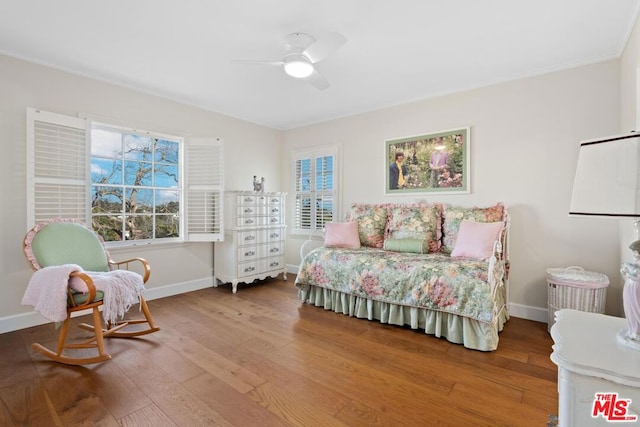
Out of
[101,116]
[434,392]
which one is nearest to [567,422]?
[434,392]

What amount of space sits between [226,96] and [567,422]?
13.0ft

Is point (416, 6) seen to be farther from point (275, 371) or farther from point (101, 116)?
point (101, 116)

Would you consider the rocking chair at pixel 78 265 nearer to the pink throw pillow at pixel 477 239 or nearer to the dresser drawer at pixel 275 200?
the dresser drawer at pixel 275 200

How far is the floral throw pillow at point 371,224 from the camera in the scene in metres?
3.70

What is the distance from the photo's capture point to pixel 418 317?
8.96 feet

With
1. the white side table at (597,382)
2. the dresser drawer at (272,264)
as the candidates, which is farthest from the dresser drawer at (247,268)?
the white side table at (597,382)

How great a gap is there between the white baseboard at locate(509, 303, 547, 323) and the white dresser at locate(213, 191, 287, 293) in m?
2.99

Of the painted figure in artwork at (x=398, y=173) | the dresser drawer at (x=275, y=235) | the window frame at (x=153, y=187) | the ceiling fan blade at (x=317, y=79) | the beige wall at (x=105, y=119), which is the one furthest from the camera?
the dresser drawer at (x=275, y=235)

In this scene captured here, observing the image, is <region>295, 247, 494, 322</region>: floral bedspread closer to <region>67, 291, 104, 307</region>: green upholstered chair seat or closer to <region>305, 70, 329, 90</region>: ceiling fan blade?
<region>305, 70, 329, 90</region>: ceiling fan blade

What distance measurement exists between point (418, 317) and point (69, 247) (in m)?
3.12

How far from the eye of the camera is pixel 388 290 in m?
2.80

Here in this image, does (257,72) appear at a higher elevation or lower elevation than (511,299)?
higher

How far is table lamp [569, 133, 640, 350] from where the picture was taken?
0.93 m

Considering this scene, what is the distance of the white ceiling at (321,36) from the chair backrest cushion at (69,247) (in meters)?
1.57
